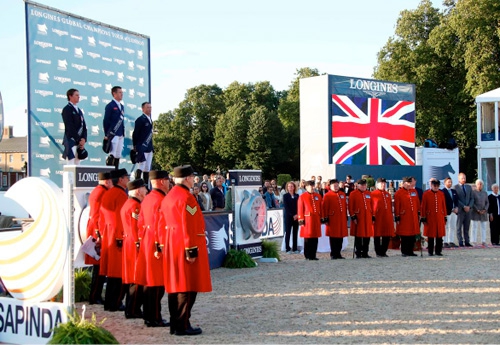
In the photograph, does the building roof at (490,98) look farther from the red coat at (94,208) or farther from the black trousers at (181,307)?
the black trousers at (181,307)

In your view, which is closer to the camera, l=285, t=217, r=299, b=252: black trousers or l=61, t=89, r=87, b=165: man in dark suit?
l=61, t=89, r=87, b=165: man in dark suit

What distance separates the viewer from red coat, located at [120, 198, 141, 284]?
8.33 m

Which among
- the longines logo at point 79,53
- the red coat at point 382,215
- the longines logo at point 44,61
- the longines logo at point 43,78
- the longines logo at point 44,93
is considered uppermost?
the longines logo at point 79,53

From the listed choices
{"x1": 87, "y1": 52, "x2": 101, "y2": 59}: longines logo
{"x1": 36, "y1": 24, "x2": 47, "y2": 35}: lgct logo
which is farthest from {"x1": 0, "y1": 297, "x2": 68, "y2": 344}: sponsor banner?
{"x1": 87, "y1": 52, "x2": 101, "y2": 59}: longines logo

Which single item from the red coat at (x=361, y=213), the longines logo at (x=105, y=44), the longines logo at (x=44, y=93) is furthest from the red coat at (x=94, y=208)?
the red coat at (x=361, y=213)

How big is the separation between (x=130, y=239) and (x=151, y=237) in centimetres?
65

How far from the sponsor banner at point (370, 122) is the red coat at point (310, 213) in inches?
435

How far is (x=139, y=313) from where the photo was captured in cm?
865

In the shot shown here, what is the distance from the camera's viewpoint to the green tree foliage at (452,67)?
44312mm

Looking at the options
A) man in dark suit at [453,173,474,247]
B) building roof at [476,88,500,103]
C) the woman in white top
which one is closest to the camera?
the woman in white top

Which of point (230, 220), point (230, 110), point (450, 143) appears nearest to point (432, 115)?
point (450, 143)

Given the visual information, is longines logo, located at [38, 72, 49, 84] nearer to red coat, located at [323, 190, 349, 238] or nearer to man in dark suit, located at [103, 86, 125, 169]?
man in dark suit, located at [103, 86, 125, 169]

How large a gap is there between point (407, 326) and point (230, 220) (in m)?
7.06

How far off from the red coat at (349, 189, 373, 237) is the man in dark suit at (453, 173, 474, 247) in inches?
134
